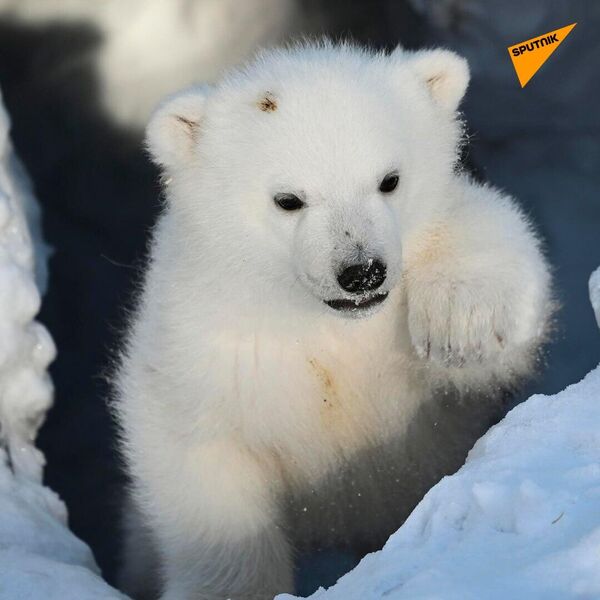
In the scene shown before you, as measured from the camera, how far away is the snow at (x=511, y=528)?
6.47 feet

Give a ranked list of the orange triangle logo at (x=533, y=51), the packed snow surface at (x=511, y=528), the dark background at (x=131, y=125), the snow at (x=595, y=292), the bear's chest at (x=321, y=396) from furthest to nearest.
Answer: the dark background at (x=131, y=125), the orange triangle logo at (x=533, y=51), the bear's chest at (x=321, y=396), the snow at (x=595, y=292), the packed snow surface at (x=511, y=528)

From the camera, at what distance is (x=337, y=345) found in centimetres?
347

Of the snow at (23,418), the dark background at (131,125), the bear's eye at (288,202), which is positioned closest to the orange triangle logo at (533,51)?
the dark background at (131,125)

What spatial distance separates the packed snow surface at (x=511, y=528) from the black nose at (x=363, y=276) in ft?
1.68

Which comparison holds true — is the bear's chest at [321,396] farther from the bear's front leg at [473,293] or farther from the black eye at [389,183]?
the black eye at [389,183]

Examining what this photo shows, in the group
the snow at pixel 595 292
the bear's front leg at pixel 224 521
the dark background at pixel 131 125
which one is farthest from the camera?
the dark background at pixel 131 125

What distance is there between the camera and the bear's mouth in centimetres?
295

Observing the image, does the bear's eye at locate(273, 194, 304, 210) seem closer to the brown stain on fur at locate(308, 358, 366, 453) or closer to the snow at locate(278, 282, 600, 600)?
the brown stain on fur at locate(308, 358, 366, 453)

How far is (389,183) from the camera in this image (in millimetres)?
3096

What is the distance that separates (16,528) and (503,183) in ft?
10.3

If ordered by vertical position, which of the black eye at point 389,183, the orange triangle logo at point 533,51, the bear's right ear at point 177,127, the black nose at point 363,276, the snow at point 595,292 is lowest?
the orange triangle logo at point 533,51

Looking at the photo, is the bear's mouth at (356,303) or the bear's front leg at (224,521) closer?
the bear's mouth at (356,303)

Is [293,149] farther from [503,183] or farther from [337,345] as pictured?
[503,183]

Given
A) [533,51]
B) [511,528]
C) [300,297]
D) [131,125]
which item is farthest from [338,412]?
[131,125]
